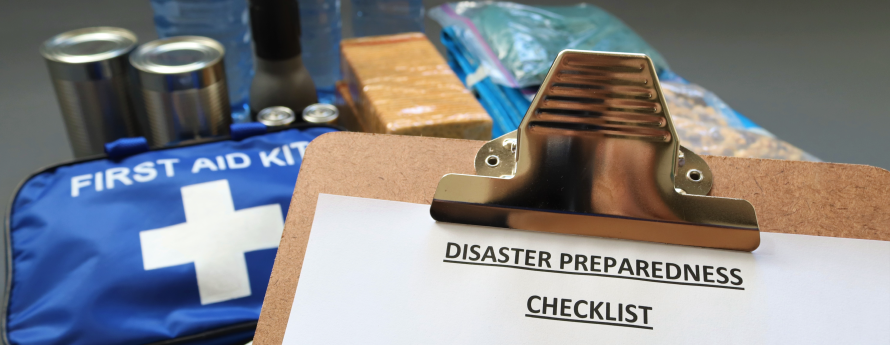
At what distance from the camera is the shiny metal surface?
0.27 m

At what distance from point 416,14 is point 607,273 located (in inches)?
43.6

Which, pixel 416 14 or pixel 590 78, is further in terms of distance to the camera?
pixel 416 14

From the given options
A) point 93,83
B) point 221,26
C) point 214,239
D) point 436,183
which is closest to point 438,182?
point 436,183

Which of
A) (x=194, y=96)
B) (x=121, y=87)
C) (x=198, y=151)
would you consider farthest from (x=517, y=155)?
(x=121, y=87)

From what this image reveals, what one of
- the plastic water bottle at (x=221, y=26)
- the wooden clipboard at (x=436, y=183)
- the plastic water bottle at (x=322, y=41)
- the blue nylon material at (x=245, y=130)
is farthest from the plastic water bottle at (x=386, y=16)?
the wooden clipboard at (x=436, y=183)

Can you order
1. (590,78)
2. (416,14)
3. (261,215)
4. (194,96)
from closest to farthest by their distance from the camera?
(590,78)
(261,215)
(194,96)
(416,14)

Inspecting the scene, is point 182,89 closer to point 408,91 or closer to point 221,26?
point 408,91

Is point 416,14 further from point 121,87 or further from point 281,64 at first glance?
point 121,87

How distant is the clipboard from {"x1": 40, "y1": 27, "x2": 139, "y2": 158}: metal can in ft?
2.04

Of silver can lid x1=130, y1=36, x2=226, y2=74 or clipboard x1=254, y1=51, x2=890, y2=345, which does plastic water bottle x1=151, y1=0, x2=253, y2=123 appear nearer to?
silver can lid x1=130, y1=36, x2=226, y2=74

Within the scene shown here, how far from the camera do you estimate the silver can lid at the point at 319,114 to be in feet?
2.60

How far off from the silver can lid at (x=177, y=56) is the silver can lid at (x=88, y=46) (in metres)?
0.03

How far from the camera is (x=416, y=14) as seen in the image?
4.30 feet

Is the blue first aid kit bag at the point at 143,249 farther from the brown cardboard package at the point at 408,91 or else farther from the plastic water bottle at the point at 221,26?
the plastic water bottle at the point at 221,26
